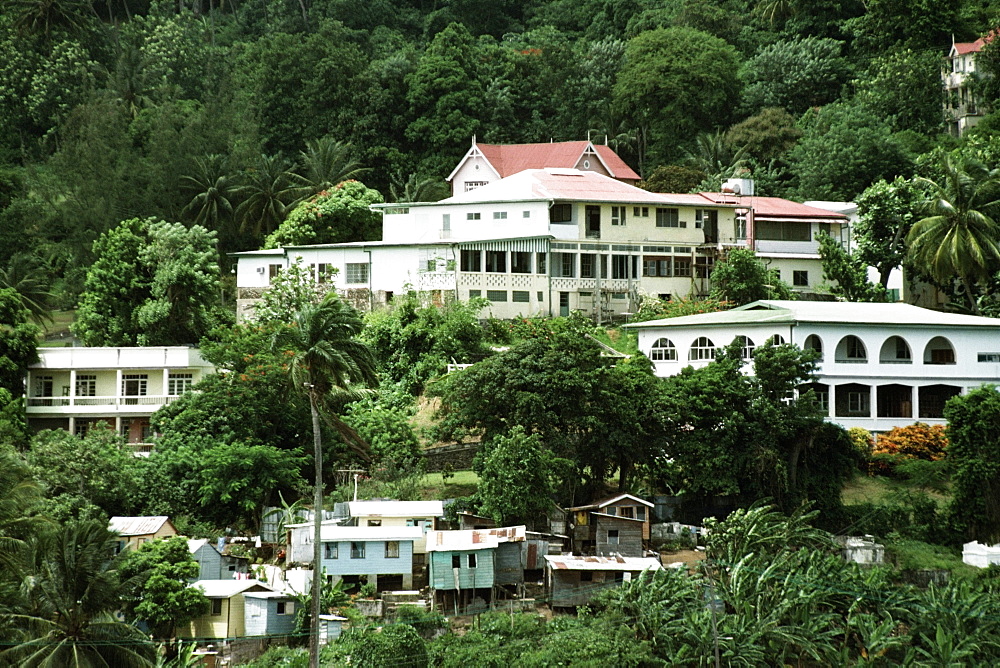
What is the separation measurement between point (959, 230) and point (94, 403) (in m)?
32.3

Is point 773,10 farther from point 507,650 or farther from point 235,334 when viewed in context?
point 507,650

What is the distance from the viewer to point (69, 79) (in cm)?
8594

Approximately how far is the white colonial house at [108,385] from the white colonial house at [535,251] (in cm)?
906

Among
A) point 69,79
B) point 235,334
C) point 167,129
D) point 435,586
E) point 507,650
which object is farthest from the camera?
point 69,79

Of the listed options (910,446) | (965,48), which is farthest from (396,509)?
(965,48)

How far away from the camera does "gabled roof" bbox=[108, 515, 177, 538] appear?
4078cm

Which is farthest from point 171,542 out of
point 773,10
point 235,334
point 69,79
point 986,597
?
point 773,10

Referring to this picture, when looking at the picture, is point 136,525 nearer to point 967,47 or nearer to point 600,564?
point 600,564

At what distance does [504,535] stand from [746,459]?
8425 millimetres

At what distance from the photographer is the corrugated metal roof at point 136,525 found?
40.8 m

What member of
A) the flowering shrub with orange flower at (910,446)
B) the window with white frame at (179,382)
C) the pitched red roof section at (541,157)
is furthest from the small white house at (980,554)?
the pitched red roof section at (541,157)

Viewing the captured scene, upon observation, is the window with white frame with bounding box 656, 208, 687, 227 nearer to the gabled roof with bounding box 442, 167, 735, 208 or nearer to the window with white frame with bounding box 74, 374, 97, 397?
the gabled roof with bounding box 442, 167, 735, 208

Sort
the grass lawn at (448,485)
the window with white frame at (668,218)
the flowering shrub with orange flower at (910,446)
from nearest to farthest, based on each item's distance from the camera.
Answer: the grass lawn at (448,485) < the flowering shrub with orange flower at (910,446) < the window with white frame at (668,218)

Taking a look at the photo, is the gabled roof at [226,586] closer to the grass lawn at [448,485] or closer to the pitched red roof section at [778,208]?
the grass lawn at [448,485]
